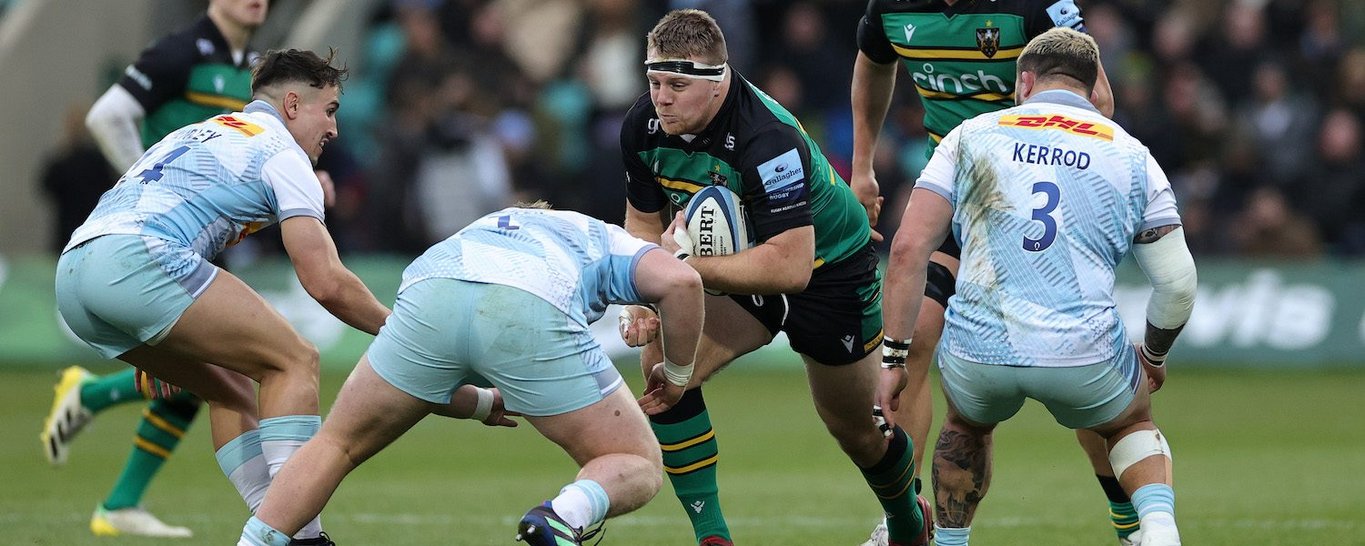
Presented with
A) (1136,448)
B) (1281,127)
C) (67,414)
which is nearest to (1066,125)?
(1136,448)

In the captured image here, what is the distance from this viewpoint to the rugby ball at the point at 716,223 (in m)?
7.13

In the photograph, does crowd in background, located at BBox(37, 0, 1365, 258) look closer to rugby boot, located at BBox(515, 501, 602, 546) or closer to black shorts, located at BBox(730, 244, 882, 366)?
black shorts, located at BBox(730, 244, 882, 366)

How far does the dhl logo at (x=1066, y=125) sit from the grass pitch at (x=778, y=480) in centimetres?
275

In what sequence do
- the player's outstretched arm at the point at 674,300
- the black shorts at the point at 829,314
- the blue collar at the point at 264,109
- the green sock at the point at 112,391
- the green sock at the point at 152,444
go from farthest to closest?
A: the green sock at the point at 112,391
the green sock at the point at 152,444
the black shorts at the point at 829,314
the blue collar at the point at 264,109
the player's outstretched arm at the point at 674,300

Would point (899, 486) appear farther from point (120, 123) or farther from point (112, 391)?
point (120, 123)

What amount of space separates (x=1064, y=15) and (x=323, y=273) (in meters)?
3.55

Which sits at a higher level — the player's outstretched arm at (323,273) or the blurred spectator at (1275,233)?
the player's outstretched arm at (323,273)

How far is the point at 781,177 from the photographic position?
278 inches

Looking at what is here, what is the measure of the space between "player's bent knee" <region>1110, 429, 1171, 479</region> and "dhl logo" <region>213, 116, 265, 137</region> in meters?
3.61

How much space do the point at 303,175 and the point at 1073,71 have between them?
302 centimetres

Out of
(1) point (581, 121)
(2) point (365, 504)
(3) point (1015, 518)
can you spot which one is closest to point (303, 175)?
(2) point (365, 504)

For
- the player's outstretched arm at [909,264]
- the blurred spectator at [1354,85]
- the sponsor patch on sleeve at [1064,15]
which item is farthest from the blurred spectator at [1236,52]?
the player's outstretched arm at [909,264]

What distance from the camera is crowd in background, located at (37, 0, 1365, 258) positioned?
1872 cm

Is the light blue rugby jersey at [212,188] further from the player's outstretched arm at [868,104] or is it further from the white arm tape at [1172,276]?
the white arm tape at [1172,276]
